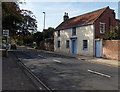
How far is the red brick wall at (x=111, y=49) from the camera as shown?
2100 centimetres

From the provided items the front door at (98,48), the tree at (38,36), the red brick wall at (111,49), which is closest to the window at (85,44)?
the front door at (98,48)

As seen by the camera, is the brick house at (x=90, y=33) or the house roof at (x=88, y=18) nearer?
the brick house at (x=90, y=33)

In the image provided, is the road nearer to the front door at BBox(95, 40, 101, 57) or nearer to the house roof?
the front door at BBox(95, 40, 101, 57)

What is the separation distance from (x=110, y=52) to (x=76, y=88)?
51.3 ft

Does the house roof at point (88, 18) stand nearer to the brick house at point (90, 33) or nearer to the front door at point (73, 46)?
the brick house at point (90, 33)

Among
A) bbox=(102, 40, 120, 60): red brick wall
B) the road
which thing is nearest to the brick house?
bbox=(102, 40, 120, 60): red brick wall

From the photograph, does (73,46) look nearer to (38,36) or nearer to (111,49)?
(111,49)

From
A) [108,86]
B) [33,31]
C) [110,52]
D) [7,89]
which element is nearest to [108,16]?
[110,52]

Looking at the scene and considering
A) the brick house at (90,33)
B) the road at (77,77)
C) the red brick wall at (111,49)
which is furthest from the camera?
the brick house at (90,33)

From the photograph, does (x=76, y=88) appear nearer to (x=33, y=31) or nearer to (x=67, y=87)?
(x=67, y=87)

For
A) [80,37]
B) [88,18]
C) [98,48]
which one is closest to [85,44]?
[80,37]

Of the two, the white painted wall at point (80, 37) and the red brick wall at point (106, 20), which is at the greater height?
the red brick wall at point (106, 20)

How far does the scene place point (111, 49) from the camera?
72.8 feet

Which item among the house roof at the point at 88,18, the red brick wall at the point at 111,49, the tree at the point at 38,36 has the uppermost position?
the house roof at the point at 88,18
